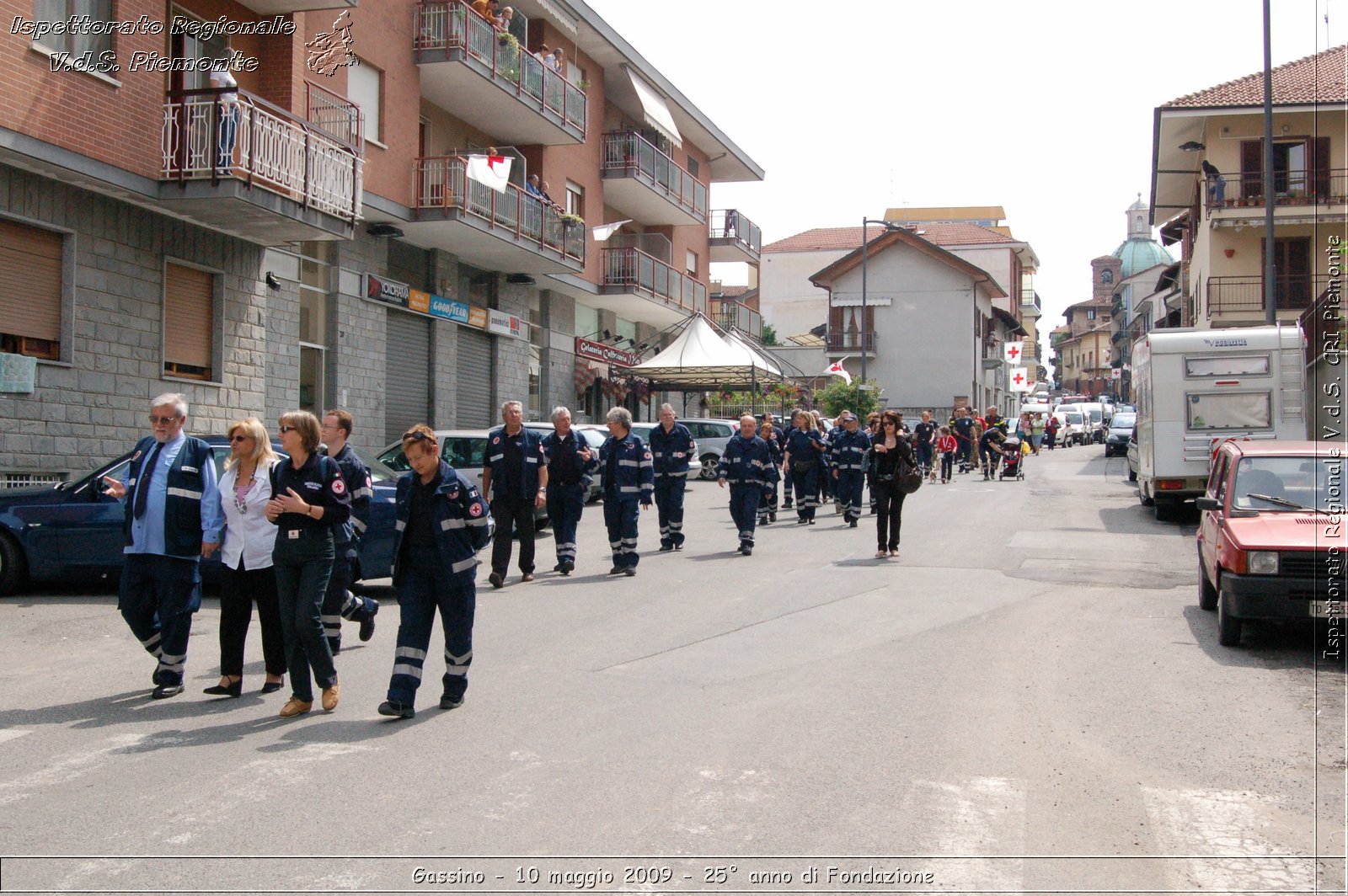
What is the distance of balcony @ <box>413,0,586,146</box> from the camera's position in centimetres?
2252

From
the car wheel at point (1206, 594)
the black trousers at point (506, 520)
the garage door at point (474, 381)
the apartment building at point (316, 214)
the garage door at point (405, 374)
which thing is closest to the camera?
the car wheel at point (1206, 594)

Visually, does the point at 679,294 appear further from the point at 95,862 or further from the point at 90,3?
the point at 95,862

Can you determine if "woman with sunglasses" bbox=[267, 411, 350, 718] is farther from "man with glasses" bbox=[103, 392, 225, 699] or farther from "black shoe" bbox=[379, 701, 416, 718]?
"man with glasses" bbox=[103, 392, 225, 699]

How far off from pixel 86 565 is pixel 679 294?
2673 cm

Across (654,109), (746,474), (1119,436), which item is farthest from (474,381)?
(1119,436)

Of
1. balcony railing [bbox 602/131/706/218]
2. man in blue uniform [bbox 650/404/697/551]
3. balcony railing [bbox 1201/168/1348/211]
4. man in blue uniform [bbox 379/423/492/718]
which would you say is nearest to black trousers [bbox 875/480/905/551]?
man in blue uniform [bbox 650/404/697/551]

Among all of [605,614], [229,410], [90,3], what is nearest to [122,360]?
[229,410]

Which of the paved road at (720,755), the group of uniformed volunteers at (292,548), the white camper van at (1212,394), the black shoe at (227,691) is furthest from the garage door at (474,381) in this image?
the black shoe at (227,691)

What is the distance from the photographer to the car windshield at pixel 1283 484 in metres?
9.41

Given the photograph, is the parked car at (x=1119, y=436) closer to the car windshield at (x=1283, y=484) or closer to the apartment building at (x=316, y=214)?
the apartment building at (x=316, y=214)

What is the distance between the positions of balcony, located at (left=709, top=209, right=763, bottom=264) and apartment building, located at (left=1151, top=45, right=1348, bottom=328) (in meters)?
13.8

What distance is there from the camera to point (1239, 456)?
1011 centimetres

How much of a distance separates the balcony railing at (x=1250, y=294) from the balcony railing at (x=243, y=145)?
30.4 metres

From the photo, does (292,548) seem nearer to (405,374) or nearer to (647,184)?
(405,374)
